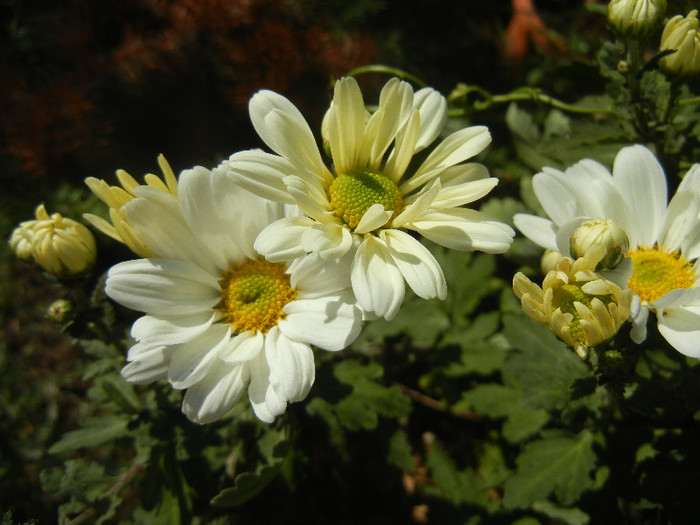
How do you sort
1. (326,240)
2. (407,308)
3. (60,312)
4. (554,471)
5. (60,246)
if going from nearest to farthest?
(326,240) < (60,246) < (60,312) < (554,471) < (407,308)

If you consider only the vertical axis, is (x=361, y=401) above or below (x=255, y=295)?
below

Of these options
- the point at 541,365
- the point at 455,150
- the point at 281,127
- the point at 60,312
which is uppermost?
the point at 281,127

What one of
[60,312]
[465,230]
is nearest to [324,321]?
[465,230]

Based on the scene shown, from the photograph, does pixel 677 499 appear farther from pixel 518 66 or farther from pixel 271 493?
pixel 518 66

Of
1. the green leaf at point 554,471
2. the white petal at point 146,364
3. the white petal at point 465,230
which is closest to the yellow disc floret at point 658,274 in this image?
the white petal at point 465,230

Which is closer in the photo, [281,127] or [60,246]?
[281,127]

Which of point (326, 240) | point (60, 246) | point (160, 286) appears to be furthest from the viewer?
point (60, 246)

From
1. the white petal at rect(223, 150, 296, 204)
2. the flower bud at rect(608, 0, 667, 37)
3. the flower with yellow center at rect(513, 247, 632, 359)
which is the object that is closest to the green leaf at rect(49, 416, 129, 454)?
the white petal at rect(223, 150, 296, 204)

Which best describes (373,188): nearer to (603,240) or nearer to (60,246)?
(603,240)
